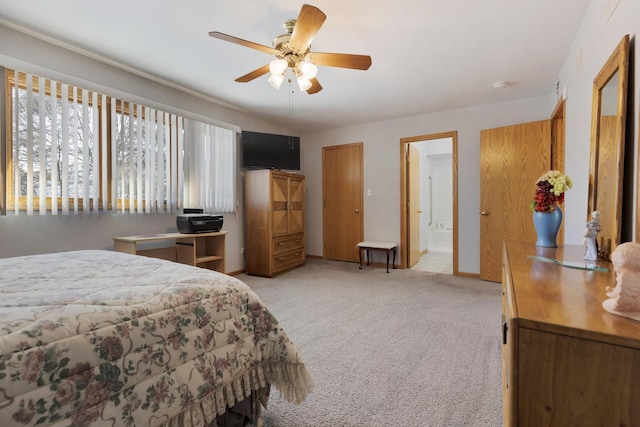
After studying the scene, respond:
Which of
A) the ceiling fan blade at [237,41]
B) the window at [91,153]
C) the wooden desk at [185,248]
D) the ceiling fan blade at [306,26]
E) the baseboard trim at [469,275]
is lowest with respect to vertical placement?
the baseboard trim at [469,275]

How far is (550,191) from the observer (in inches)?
67.1

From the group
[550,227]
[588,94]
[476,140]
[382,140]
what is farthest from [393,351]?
[382,140]

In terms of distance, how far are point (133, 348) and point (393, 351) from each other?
1691mm

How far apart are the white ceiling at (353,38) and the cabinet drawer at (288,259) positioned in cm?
229

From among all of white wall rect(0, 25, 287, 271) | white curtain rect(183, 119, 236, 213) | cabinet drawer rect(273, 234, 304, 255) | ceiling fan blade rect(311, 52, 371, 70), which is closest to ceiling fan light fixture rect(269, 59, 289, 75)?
ceiling fan blade rect(311, 52, 371, 70)

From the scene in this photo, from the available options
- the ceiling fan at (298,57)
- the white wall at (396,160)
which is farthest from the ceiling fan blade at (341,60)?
the white wall at (396,160)

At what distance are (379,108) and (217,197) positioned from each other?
8.61 feet

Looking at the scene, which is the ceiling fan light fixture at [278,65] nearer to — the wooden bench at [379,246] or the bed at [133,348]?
the bed at [133,348]

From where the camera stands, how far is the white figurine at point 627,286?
639 millimetres

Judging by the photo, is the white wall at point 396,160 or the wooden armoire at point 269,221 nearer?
the white wall at point 396,160

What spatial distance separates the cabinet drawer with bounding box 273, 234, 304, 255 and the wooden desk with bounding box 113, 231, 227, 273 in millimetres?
→ 815

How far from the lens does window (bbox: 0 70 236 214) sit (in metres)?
2.24

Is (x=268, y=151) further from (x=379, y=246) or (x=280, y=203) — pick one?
(x=379, y=246)

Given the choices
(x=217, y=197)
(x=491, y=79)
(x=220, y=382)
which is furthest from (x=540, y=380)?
(x=217, y=197)
